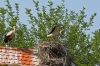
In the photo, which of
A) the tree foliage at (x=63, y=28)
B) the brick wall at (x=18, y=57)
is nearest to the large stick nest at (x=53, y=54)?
the brick wall at (x=18, y=57)

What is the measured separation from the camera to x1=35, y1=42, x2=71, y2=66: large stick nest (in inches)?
549

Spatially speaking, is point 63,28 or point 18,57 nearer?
point 18,57

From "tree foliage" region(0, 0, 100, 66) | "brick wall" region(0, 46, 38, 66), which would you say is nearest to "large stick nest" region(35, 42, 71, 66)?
"brick wall" region(0, 46, 38, 66)

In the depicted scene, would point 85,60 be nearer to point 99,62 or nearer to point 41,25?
point 99,62

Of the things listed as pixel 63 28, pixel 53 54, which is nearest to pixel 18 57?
pixel 53 54

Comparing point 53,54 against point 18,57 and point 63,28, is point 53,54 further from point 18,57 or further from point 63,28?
point 63,28

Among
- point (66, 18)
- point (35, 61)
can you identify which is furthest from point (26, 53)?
point (66, 18)

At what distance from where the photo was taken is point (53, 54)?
14.2 meters

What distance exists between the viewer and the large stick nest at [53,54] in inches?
549

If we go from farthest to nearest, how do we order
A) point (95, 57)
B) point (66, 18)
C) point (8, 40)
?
point (66, 18) → point (95, 57) → point (8, 40)

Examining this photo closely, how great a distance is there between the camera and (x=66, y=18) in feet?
113

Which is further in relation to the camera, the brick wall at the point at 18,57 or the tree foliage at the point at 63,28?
the tree foliage at the point at 63,28

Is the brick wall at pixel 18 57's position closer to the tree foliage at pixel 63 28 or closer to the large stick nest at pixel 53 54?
the large stick nest at pixel 53 54

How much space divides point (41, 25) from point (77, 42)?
3417 millimetres
